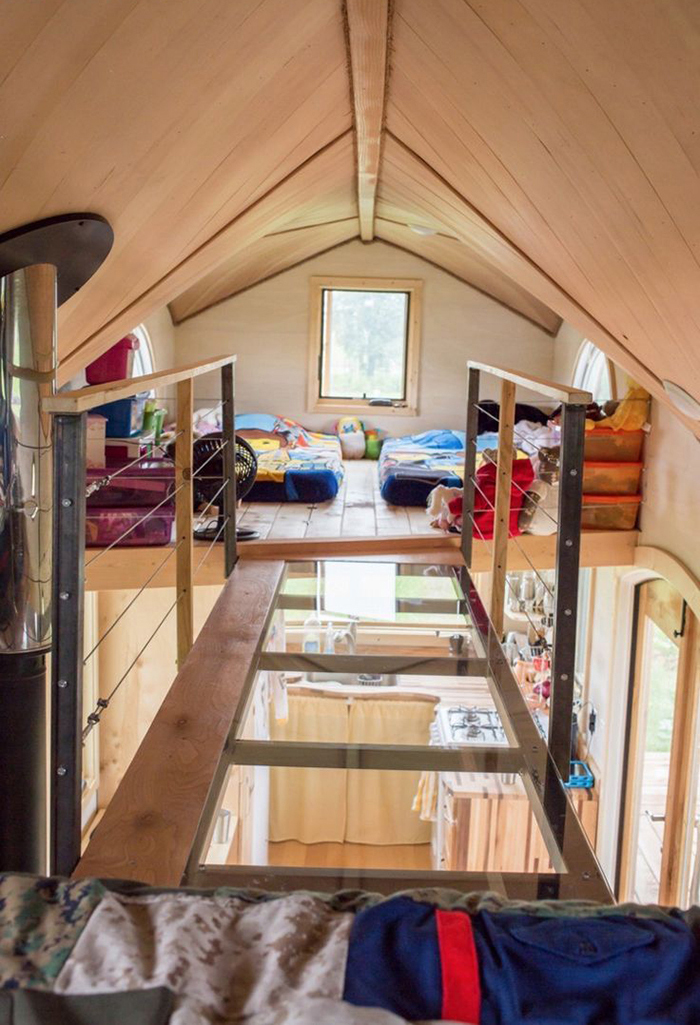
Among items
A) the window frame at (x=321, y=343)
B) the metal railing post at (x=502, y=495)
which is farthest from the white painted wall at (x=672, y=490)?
the window frame at (x=321, y=343)

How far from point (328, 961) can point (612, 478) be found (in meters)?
4.18

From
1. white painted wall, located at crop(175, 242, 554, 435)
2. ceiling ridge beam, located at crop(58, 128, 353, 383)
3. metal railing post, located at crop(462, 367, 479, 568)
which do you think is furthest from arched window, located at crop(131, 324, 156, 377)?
metal railing post, located at crop(462, 367, 479, 568)

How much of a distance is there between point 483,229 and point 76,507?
2765 mm

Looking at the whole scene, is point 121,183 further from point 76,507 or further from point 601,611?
point 601,611

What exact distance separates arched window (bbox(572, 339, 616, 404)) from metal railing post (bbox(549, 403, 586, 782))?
11.8 feet

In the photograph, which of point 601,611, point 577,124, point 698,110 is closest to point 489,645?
point 577,124

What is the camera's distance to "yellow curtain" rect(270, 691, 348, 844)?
9.13 feet

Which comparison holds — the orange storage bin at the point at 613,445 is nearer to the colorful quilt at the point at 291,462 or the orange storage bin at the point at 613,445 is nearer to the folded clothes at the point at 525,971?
the colorful quilt at the point at 291,462

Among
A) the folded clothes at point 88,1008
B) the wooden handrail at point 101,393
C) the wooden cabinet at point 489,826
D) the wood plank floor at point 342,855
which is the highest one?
the wooden handrail at point 101,393

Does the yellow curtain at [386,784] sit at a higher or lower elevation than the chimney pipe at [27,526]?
lower

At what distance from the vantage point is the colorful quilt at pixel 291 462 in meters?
5.16

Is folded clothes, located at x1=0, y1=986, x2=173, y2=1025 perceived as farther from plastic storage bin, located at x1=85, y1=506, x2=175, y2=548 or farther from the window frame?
the window frame

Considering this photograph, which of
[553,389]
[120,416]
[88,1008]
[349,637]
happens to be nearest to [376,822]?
[349,637]

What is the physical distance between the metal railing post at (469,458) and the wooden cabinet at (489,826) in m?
1.17
